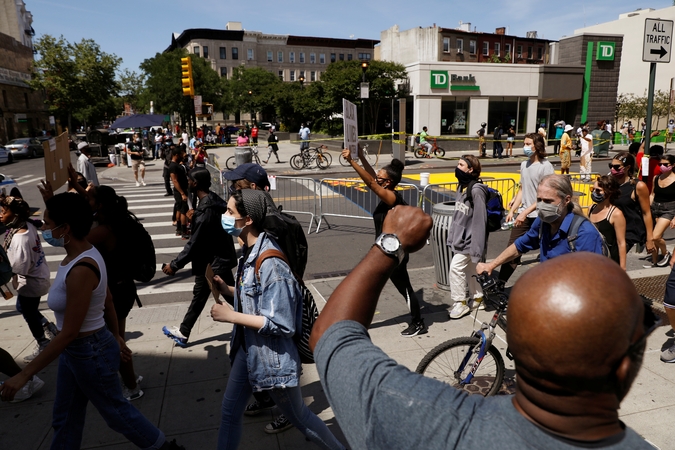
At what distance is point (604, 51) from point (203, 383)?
127 ft

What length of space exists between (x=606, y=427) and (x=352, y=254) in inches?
326

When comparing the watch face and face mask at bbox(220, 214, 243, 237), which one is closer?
the watch face

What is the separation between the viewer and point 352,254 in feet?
30.5

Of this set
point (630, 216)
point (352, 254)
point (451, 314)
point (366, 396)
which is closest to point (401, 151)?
point (352, 254)

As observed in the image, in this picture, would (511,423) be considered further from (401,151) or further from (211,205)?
(401,151)

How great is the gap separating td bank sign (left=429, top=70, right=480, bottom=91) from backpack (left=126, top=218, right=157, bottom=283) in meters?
31.5

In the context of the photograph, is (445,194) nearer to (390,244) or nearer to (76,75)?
(390,244)

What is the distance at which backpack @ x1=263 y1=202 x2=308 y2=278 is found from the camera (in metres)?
3.50

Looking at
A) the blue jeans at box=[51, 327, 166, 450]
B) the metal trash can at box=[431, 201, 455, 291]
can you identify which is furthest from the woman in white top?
the metal trash can at box=[431, 201, 455, 291]

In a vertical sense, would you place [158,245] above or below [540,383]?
below

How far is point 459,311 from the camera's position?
6180mm

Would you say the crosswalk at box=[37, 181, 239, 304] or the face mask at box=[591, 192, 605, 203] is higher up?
the face mask at box=[591, 192, 605, 203]

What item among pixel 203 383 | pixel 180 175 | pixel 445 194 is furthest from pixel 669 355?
pixel 180 175

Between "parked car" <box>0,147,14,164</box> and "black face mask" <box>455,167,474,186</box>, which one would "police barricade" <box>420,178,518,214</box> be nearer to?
"black face mask" <box>455,167,474,186</box>
